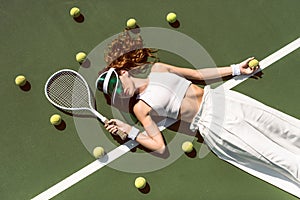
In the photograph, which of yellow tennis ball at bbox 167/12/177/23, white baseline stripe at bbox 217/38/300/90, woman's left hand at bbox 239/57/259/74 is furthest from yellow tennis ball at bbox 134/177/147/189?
yellow tennis ball at bbox 167/12/177/23

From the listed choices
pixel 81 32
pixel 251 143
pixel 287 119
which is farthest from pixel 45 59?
pixel 287 119

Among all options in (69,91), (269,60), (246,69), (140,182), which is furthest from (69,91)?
(269,60)

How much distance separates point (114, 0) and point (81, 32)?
0.47 meters

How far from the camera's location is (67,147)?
3545 millimetres

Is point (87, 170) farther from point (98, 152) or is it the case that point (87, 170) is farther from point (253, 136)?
point (253, 136)

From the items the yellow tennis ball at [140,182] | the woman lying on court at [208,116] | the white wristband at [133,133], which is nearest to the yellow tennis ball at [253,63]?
the woman lying on court at [208,116]

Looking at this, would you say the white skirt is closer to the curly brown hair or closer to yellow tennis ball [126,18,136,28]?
the curly brown hair

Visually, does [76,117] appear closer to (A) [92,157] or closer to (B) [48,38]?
(A) [92,157]

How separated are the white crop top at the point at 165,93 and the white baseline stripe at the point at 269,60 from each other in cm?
51

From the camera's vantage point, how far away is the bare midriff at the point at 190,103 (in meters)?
3.34

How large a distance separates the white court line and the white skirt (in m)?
0.25

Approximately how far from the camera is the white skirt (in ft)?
10.6

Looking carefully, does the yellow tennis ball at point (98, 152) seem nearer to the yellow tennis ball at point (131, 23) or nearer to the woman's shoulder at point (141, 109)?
the woman's shoulder at point (141, 109)

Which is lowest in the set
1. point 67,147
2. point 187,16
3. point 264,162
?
point 264,162
